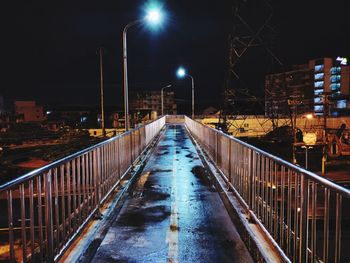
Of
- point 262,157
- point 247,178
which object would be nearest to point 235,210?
point 247,178

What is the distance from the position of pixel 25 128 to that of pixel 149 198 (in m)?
78.8

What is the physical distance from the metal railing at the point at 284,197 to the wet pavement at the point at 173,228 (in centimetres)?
52

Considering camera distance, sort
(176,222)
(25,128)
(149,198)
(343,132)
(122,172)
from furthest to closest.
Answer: (25,128)
(343,132)
(122,172)
(149,198)
(176,222)

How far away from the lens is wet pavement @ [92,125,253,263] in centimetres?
500

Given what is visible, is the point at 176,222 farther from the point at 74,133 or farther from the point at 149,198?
the point at 74,133

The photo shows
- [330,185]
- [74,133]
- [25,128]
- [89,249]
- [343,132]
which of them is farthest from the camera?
[25,128]

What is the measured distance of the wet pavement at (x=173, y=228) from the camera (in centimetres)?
500

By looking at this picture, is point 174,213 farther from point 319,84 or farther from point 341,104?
point 319,84

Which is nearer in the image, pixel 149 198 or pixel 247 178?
pixel 247 178

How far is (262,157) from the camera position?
5645mm

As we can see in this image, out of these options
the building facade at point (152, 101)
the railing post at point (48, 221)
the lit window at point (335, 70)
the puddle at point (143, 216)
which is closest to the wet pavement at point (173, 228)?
the puddle at point (143, 216)

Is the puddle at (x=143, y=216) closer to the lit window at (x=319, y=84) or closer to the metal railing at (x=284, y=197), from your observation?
the metal railing at (x=284, y=197)

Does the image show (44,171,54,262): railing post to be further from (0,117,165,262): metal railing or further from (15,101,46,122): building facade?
(15,101,46,122): building facade

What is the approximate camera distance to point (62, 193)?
5.11 metres
